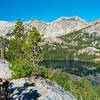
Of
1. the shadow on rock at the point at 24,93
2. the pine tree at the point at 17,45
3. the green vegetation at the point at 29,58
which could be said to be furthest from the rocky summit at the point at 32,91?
the pine tree at the point at 17,45

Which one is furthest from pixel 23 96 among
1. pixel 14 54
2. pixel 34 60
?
pixel 14 54

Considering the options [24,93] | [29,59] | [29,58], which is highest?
[29,58]

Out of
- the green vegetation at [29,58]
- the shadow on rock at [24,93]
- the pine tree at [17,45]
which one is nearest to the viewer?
the shadow on rock at [24,93]

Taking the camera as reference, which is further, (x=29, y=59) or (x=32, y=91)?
(x=29, y=59)

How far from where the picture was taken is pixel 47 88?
16.9 meters

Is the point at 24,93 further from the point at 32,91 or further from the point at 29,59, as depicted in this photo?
the point at 29,59

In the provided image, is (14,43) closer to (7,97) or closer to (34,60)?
(34,60)

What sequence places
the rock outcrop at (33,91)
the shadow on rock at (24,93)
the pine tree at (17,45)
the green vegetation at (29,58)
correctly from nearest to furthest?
1. the shadow on rock at (24,93)
2. the rock outcrop at (33,91)
3. the green vegetation at (29,58)
4. the pine tree at (17,45)

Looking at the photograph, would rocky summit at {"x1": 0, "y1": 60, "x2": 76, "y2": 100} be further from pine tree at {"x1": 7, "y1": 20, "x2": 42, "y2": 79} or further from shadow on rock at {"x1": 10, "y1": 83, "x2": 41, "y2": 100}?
pine tree at {"x1": 7, "y1": 20, "x2": 42, "y2": 79}

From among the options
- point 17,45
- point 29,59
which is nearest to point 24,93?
point 29,59

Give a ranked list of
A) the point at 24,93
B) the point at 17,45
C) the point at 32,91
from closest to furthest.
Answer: the point at 24,93 < the point at 32,91 < the point at 17,45

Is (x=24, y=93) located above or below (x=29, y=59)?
below

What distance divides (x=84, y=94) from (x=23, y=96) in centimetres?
9806

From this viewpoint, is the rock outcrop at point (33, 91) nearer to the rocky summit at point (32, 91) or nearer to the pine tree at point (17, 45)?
the rocky summit at point (32, 91)
